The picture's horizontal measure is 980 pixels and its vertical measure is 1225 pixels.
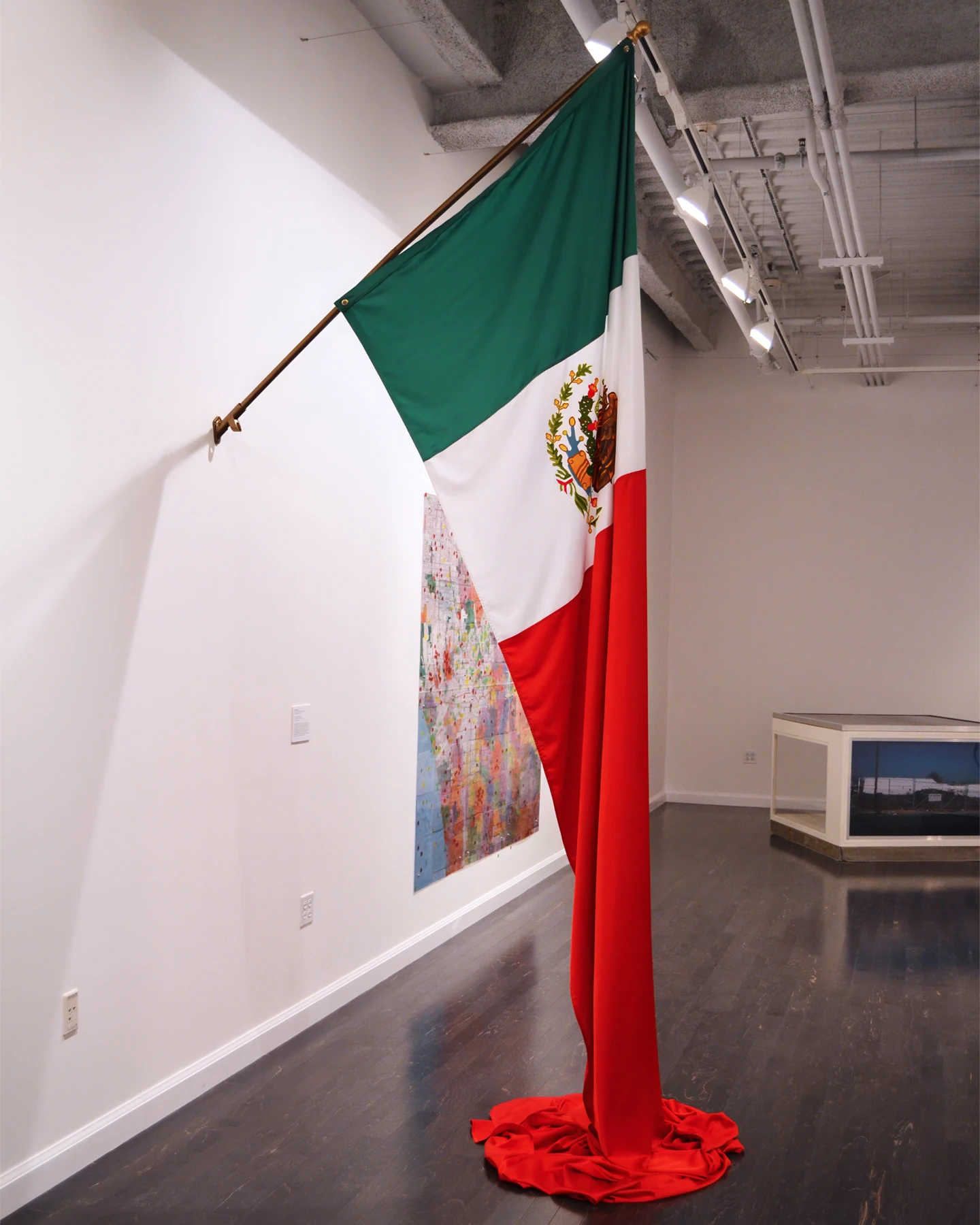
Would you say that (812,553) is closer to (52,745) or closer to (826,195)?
(826,195)

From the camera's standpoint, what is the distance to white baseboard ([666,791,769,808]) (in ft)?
30.7

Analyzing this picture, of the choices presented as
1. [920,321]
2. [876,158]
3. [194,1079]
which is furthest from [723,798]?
[194,1079]

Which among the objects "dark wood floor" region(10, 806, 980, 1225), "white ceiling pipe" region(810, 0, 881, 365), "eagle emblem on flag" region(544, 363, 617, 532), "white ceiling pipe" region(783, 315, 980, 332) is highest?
"white ceiling pipe" region(783, 315, 980, 332)

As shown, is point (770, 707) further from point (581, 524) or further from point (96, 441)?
point (96, 441)

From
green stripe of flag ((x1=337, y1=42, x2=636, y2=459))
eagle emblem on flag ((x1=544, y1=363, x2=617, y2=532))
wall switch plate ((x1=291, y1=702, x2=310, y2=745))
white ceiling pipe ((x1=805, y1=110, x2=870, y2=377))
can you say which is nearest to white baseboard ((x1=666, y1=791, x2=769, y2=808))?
white ceiling pipe ((x1=805, y1=110, x2=870, y2=377))

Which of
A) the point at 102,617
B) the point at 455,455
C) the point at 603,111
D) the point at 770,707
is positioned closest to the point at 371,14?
the point at 603,111

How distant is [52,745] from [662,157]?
3816 millimetres

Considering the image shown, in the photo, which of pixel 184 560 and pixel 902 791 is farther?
pixel 902 791

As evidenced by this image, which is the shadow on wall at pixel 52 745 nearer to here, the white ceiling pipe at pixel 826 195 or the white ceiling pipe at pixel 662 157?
the white ceiling pipe at pixel 662 157

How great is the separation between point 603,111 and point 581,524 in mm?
1107

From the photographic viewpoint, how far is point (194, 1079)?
130 inches

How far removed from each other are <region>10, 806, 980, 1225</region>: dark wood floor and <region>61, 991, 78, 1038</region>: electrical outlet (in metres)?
0.38

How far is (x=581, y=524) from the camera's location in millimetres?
2914

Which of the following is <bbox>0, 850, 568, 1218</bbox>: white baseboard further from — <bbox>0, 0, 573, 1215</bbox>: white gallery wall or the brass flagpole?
the brass flagpole
